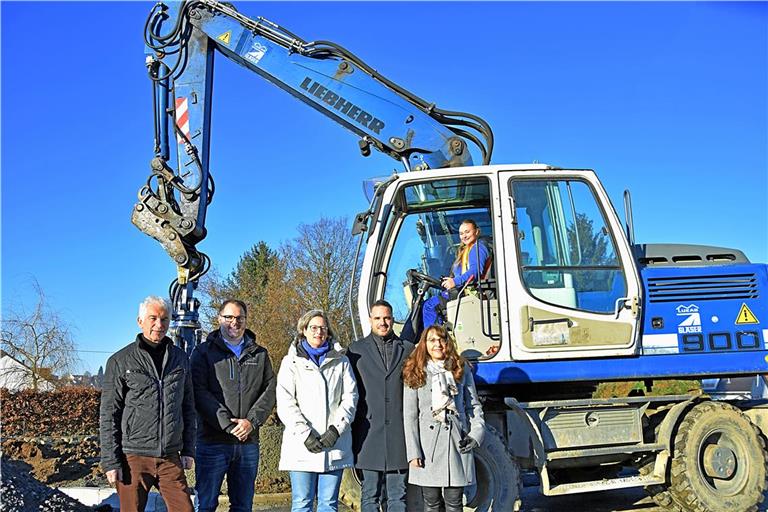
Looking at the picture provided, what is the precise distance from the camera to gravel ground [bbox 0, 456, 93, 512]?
18.3 ft

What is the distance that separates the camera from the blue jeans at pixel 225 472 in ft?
15.0

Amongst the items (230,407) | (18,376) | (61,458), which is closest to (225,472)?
(230,407)

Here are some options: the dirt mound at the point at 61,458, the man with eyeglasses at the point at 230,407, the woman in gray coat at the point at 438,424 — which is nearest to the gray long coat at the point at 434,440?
the woman in gray coat at the point at 438,424

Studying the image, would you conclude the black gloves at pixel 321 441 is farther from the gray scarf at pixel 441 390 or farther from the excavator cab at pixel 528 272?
the excavator cab at pixel 528 272

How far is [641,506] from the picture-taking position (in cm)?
702

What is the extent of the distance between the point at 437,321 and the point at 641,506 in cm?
317

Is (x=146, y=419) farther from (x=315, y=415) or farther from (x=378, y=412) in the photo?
(x=378, y=412)

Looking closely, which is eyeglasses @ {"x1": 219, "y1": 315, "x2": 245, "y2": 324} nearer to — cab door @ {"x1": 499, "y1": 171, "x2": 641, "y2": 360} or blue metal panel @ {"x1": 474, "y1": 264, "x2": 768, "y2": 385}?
blue metal panel @ {"x1": 474, "y1": 264, "x2": 768, "y2": 385}

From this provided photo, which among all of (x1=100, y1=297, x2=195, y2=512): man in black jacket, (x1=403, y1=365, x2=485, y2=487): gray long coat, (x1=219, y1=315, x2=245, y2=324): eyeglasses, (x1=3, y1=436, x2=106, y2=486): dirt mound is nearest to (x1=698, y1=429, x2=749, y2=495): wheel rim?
(x1=403, y1=365, x2=485, y2=487): gray long coat

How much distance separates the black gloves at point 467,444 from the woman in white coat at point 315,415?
72cm

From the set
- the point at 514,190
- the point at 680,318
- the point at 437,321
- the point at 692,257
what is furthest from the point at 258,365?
the point at 692,257

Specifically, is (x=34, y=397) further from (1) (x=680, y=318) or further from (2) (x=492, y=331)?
(1) (x=680, y=318)

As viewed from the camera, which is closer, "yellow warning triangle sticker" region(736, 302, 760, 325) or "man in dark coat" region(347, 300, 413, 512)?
"man in dark coat" region(347, 300, 413, 512)

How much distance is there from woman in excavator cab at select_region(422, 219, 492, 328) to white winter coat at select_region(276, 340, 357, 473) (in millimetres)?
1514
